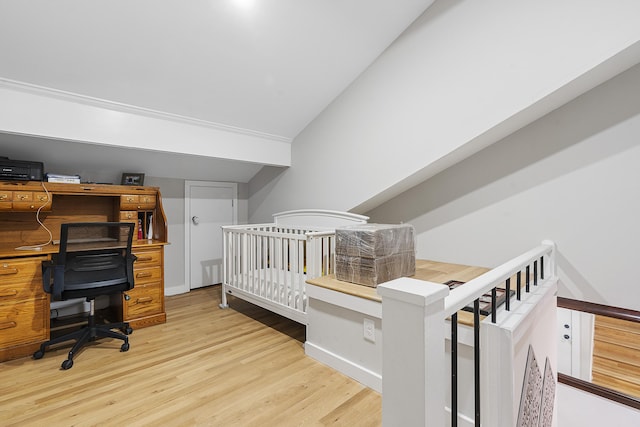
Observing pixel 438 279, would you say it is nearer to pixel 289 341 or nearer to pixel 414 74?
pixel 289 341

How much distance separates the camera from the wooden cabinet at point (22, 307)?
2.24 metres

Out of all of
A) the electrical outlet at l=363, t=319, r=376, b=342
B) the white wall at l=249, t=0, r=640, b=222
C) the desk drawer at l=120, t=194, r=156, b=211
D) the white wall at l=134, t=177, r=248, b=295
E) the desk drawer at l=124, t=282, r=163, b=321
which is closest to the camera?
the white wall at l=249, t=0, r=640, b=222

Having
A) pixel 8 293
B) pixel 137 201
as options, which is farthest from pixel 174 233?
pixel 8 293

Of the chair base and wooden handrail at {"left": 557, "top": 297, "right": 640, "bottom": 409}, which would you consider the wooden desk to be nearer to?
the chair base

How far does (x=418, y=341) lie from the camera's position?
2.25 ft

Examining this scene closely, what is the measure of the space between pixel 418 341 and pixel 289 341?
2.12 metres

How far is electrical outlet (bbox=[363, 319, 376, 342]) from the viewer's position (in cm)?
193

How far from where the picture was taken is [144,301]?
289 cm

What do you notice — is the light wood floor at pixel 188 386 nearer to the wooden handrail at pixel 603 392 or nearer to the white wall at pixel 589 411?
the white wall at pixel 589 411

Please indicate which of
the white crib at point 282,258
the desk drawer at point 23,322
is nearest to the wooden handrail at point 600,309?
the white crib at point 282,258

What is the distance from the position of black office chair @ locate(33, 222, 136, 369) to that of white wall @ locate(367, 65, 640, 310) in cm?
279

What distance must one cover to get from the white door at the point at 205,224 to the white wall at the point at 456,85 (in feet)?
5.22

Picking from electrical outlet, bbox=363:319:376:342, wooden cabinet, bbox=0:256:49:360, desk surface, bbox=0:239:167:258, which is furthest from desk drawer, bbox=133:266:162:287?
electrical outlet, bbox=363:319:376:342

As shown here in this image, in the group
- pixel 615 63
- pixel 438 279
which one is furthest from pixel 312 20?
pixel 438 279
